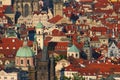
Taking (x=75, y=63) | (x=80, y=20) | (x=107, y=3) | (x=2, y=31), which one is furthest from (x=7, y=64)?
(x=107, y=3)

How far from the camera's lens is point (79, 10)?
6747 inches

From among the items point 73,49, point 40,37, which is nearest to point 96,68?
point 73,49

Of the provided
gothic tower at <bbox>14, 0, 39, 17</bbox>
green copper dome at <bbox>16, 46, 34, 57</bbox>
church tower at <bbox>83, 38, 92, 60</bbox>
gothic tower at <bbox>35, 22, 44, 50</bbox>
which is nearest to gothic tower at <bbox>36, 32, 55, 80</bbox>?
green copper dome at <bbox>16, 46, 34, 57</bbox>

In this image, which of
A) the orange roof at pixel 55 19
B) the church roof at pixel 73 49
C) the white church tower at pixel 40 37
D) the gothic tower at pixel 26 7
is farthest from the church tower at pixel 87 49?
the gothic tower at pixel 26 7

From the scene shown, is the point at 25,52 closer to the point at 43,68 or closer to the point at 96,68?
the point at 96,68

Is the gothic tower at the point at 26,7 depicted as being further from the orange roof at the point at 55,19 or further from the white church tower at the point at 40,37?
the white church tower at the point at 40,37

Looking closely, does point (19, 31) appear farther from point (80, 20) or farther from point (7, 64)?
point (7, 64)

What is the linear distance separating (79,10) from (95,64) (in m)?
68.3

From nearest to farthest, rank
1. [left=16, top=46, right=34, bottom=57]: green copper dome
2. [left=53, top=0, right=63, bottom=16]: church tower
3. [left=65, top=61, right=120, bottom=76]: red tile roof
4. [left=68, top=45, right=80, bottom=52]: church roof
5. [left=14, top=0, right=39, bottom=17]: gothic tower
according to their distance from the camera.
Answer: [left=65, top=61, right=120, bottom=76]: red tile roof < [left=16, top=46, right=34, bottom=57]: green copper dome < [left=68, top=45, right=80, bottom=52]: church roof < [left=14, top=0, right=39, bottom=17]: gothic tower < [left=53, top=0, right=63, bottom=16]: church tower

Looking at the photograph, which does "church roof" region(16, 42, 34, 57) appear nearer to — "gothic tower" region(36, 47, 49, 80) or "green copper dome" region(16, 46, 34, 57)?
"green copper dome" region(16, 46, 34, 57)

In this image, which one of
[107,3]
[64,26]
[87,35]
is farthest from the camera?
[107,3]

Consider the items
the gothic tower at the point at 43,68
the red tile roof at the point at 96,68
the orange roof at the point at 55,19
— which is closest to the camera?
the gothic tower at the point at 43,68

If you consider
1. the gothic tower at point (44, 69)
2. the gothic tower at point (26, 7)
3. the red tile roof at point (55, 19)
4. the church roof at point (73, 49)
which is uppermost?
the gothic tower at point (44, 69)

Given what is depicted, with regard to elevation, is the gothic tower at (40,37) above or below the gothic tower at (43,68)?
below
